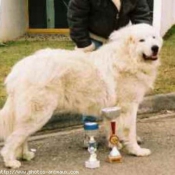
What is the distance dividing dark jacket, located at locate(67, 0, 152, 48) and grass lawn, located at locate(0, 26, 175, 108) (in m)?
1.73

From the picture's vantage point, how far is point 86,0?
19.2ft

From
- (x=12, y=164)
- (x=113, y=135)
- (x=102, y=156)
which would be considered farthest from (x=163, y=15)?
(x=12, y=164)

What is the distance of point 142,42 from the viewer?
547cm

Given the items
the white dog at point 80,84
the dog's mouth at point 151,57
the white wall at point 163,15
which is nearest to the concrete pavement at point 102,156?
the white dog at point 80,84

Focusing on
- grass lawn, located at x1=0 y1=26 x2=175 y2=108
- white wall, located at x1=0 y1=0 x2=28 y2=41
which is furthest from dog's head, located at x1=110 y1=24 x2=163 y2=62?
white wall, located at x1=0 y1=0 x2=28 y2=41

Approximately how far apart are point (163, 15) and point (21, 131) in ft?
28.0

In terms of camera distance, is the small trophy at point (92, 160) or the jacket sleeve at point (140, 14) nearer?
Answer: the small trophy at point (92, 160)

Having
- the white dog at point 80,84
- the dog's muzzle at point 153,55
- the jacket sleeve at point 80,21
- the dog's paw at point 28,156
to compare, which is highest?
the jacket sleeve at point 80,21

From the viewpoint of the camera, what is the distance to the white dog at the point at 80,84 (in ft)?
17.1

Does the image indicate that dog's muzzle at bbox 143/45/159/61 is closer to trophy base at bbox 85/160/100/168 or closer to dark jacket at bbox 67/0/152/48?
dark jacket at bbox 67/0/152/48

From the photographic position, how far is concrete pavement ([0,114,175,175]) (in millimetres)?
5287

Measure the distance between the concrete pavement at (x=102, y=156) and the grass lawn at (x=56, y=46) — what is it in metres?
1.16

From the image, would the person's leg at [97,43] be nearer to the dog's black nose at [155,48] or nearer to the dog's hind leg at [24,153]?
the dog's black nose at [155,48]

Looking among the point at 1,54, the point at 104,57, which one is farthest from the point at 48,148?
the point at 1,54
